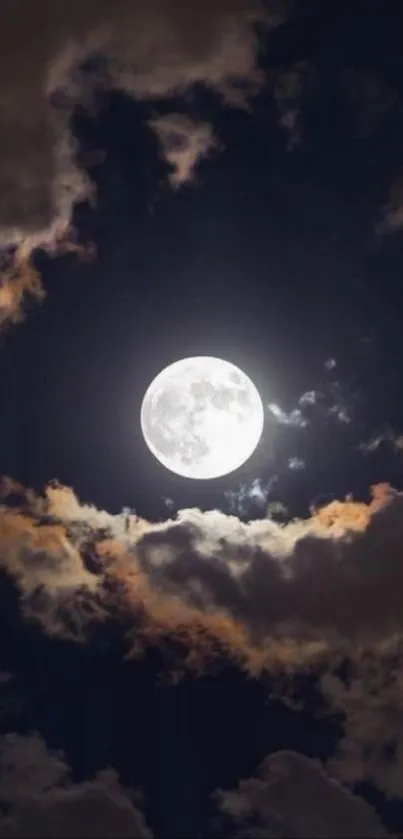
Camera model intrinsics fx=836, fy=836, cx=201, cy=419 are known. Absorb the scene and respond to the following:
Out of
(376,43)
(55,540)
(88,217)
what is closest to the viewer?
(376,43)

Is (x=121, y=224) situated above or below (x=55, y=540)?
above

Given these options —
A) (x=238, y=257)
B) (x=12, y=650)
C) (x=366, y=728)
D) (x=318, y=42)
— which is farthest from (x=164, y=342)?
(x=366, y=728)

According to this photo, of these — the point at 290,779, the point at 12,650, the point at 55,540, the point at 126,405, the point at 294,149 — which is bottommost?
the point at 290,779

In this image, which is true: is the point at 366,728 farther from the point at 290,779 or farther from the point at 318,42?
the point at 318,42

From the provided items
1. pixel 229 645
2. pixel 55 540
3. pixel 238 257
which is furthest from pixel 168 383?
pixel 229 645

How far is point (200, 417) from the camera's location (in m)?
15.1

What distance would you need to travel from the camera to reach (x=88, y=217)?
14.5 meters

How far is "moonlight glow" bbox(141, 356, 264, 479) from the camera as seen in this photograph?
14.7 metres

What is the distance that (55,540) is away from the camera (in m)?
15.5

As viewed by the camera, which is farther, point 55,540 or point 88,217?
point 55,540

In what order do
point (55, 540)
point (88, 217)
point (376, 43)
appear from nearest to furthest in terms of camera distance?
point (376, 43), point (88, 217), point (55, 540)

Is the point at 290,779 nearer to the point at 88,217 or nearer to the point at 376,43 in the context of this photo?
the point at 88,217

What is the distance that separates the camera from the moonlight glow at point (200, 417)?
579 inches

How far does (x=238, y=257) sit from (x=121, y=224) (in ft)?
6.91
